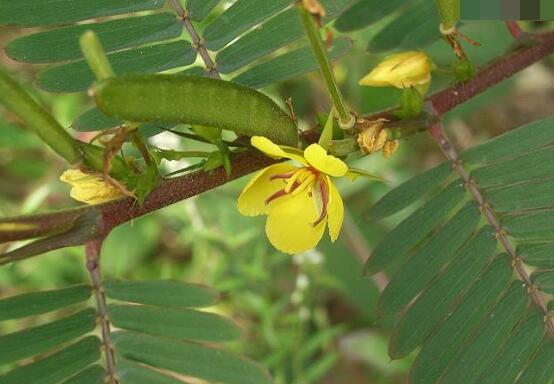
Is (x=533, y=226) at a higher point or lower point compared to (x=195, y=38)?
lower

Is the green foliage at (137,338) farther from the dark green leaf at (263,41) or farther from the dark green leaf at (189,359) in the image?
the dark green leaf at (263,41)

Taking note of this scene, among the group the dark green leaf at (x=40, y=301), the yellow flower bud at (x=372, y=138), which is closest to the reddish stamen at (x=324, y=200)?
the yellow flower bud at (x=372, y=138)

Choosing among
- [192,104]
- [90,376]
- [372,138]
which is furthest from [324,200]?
[90,376]

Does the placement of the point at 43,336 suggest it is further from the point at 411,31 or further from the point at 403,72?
the point at 411,31

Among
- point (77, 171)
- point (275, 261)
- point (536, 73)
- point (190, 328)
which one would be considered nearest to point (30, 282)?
point (275, 261)

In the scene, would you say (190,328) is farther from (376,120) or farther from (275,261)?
(275,261)

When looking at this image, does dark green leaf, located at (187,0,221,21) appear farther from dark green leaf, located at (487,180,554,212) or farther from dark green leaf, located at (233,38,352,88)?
dark green leaf, located at (487,180,554,212)

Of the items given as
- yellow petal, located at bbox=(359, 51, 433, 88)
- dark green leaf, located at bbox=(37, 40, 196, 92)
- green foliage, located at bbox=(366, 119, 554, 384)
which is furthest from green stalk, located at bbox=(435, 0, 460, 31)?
dark green leaf, located at bbox=(37, 40, 196, 92)

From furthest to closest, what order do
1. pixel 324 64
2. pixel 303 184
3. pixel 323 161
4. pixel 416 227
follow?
pixel 416 227 < pixel 303 184 < pixel 323 161 < pixel 324 64
